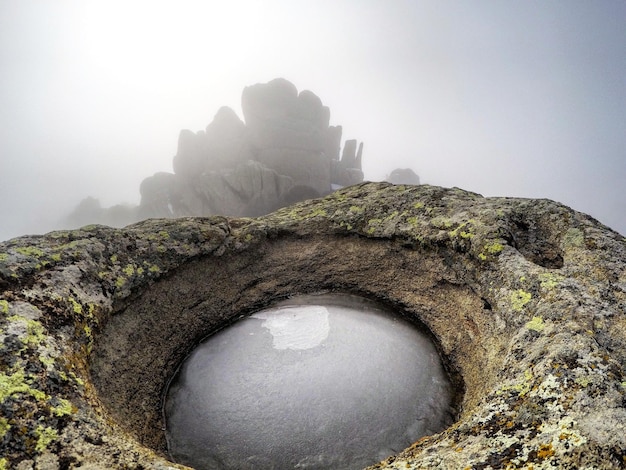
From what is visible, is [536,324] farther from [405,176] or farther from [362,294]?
[405,176]

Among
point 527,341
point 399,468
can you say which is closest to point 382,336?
point 527,341

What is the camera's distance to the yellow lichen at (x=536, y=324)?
20.2 feet

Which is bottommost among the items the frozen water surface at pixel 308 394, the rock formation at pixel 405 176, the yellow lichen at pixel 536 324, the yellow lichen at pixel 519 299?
the frozen water surface at pixel 308 394

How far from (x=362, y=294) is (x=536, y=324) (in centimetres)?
585

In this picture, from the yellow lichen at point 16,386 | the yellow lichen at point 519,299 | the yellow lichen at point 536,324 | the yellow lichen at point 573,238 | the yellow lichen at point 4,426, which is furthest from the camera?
the yellow lichen at point 573,238

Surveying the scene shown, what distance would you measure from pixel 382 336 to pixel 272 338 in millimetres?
3397

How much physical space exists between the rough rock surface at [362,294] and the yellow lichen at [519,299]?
31mm

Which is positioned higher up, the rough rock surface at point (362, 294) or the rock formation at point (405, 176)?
the rock formation at point (405, 176)

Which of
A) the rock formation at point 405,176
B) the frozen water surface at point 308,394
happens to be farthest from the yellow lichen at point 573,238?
the rock formation at point 405,176

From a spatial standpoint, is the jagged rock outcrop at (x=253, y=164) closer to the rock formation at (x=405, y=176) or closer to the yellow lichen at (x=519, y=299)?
the rock formation at (x=405, y=176)

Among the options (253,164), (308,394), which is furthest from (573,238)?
(253,164)

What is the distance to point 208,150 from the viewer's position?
7125cm

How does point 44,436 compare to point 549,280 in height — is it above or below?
below

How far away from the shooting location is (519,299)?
23.9ft
